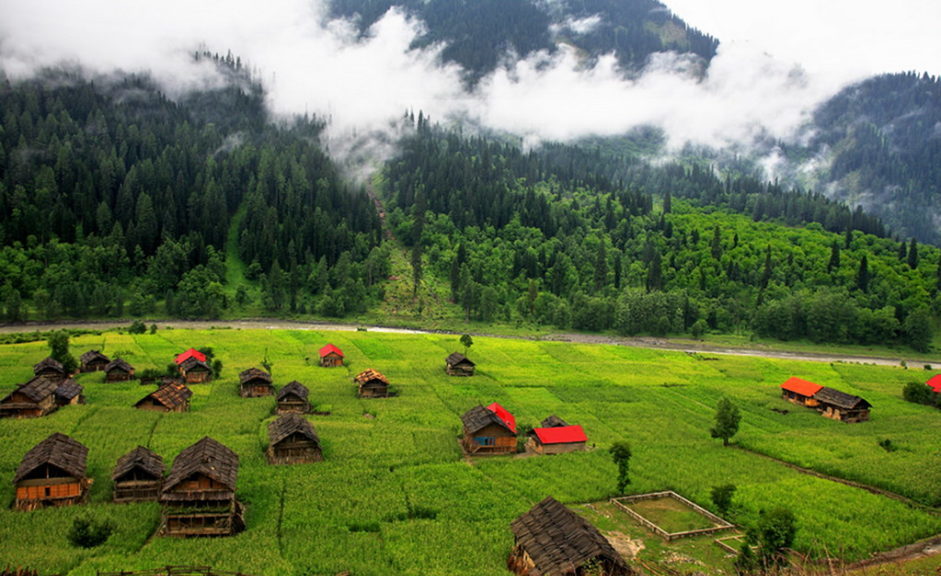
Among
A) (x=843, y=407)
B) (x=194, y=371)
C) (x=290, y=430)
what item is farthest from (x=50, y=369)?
(x=843, y=407)

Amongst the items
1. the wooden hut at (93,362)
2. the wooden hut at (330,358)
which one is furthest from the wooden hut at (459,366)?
the wooden hut at (93,362)

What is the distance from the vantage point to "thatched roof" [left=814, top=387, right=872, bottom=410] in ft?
246

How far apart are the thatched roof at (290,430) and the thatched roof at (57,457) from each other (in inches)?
531

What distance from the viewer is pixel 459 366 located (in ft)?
283

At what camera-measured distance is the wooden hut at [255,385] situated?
70.7 metres

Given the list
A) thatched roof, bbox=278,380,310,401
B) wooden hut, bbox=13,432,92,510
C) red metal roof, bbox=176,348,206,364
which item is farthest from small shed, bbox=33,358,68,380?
wooden hut, bbox=13,432,92,510

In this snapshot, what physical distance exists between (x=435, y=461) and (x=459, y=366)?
110 ft

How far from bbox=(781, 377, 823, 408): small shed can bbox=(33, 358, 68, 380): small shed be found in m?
92.5

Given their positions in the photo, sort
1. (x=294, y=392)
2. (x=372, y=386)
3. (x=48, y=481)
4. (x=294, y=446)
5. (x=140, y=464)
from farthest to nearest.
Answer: (x=372, y=386)
(x=294, y=392)
(x=294, y=446)
(x=140, y=464)
(x=48, y=481)

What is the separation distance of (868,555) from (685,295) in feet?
394

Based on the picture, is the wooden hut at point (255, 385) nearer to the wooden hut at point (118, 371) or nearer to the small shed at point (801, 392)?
the wooden hut at point (118, 371)

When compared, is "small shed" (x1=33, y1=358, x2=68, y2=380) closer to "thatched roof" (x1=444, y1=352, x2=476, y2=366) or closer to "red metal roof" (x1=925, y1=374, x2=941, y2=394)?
"thatched roof" (x1=444, y1=352, x2=476, y2=366)

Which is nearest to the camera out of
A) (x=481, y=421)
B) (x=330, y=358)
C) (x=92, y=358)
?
(x=481, y=421)

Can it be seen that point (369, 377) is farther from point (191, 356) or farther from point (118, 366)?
point (118, 366)
